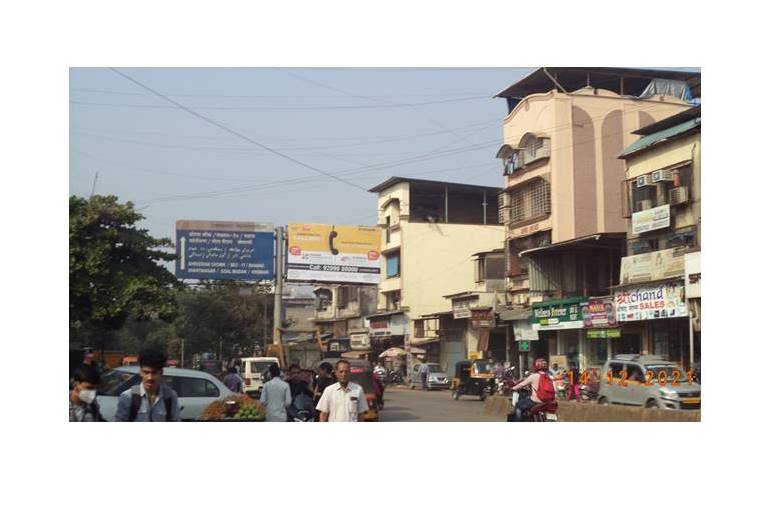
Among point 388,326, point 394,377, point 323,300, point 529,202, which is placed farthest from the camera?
point 388,326

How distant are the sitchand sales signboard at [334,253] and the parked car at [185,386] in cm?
315

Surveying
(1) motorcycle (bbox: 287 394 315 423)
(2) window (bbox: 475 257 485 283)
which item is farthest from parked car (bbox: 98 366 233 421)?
(2) window (bbox: 475 257 485 283)

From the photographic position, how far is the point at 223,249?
13609 millimetres

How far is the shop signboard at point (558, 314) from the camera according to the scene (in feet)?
67.3

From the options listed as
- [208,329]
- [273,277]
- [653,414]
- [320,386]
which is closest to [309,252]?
[273,277]

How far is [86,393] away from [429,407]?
39.5ft

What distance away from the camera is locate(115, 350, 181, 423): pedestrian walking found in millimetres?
6977

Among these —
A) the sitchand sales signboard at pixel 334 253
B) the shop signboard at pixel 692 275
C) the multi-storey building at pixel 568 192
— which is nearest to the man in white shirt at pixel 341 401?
the sitchand sales signboard at pixel 334 253

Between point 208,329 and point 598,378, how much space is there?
10428 mm

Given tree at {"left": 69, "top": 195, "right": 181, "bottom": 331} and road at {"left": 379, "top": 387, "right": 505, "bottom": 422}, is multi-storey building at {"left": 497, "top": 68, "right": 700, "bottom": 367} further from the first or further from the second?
tree at {"left": 69, "top": 195, "right": 181, "bottom": 331}

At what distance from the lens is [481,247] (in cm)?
2406

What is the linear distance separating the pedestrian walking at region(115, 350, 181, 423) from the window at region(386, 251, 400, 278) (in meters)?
15.8

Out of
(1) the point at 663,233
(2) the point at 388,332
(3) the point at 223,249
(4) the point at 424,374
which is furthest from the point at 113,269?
(2) the point at 388,332

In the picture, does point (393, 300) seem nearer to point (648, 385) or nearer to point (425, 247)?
point (425, 247)
